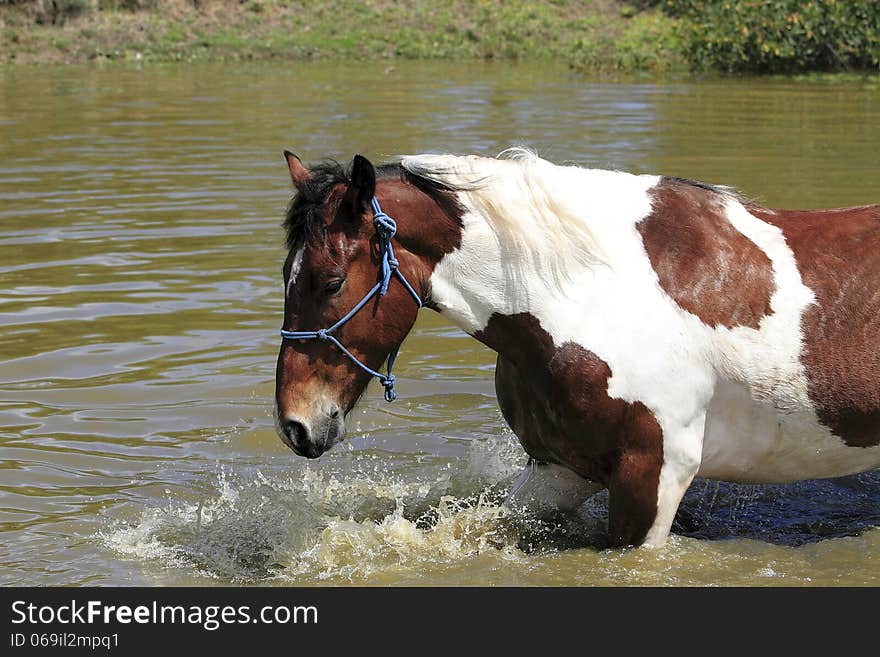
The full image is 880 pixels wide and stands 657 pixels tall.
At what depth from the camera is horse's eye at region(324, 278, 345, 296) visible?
3990mm

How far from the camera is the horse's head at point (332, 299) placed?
4000 millimetres

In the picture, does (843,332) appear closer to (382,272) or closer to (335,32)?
(382,272)

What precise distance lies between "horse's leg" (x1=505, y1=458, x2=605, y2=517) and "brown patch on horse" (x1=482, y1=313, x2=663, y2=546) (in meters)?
0.33

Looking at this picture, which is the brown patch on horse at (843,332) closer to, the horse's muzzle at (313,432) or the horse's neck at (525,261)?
the horse's neck at (525,261)

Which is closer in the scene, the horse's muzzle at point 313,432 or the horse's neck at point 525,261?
the horse's muzzle at point 313,432

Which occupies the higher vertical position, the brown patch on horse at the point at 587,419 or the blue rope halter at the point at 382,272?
the blue rope halter at the point at 382,272

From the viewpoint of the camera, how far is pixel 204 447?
6238 mm

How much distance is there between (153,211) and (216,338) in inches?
151

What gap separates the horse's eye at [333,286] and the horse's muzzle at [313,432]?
41 centimetres

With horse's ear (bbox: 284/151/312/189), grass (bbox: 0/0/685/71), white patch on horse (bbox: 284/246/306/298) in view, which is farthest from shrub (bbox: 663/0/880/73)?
white patch on horse (bbox: 284/246/306/298)

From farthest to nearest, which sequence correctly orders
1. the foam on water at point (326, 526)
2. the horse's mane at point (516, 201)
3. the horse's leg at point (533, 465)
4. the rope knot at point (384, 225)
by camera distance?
the foam on water at point (326, 526) → the horse's leg at point (533, 465) → the horse's mane at point (516, 201) → the rope knot at point (384, 225)

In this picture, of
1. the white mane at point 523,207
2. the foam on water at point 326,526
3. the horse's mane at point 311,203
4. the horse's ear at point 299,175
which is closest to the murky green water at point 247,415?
the foam on water at point 326,526

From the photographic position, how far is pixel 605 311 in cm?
420

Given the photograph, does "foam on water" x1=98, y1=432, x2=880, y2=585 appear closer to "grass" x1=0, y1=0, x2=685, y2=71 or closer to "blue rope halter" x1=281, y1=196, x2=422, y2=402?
"blue rope halter" x1=281, y1=196, x2=422, y2=402
